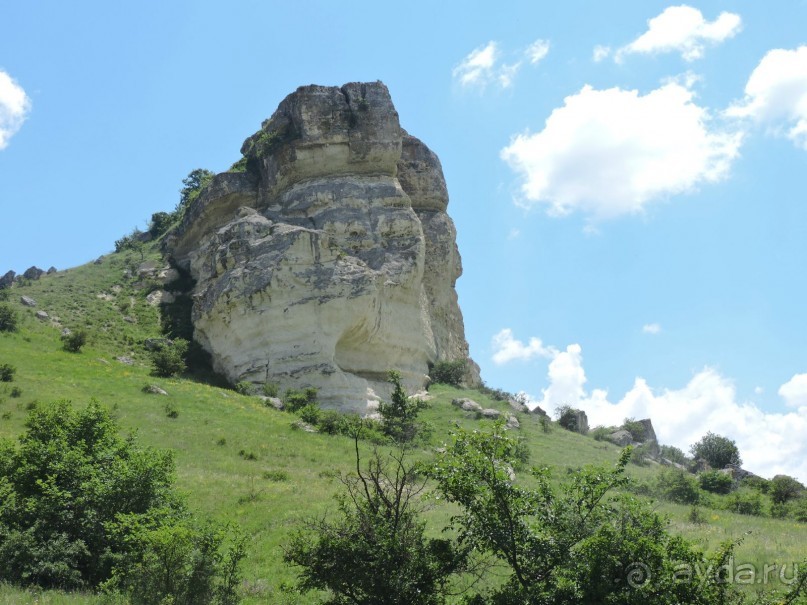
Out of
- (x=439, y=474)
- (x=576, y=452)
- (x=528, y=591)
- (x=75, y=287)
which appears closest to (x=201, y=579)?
(x=439, y=474)

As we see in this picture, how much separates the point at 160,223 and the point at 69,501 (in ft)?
220

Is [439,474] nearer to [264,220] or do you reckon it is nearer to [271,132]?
[264,220]

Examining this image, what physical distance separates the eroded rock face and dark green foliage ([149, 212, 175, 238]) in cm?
1702

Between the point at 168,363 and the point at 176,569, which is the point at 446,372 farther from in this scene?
the point at 176,569

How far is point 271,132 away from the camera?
183ft

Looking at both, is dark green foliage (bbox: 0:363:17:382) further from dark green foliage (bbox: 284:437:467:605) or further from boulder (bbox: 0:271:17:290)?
boulder (bbox: 0:271:17:290)

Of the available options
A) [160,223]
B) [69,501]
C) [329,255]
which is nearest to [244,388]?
[329,255]

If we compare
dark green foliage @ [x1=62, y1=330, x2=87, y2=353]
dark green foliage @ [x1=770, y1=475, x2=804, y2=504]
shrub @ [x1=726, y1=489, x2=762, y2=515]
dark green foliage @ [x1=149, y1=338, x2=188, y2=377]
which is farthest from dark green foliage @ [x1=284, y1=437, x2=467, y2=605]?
dark green foliage @ [x1=62, y1=330, x2=87, y2=353]

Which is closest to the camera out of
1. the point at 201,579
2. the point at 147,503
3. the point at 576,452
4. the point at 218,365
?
the point at 201,579

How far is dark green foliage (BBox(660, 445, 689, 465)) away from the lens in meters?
55.2

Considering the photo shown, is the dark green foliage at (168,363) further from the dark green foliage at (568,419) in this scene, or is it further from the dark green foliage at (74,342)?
the dark green foliage at (568,419)

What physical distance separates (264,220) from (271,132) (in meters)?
9.54

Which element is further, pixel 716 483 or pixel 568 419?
pixel 568 419

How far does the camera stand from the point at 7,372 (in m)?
33.7
